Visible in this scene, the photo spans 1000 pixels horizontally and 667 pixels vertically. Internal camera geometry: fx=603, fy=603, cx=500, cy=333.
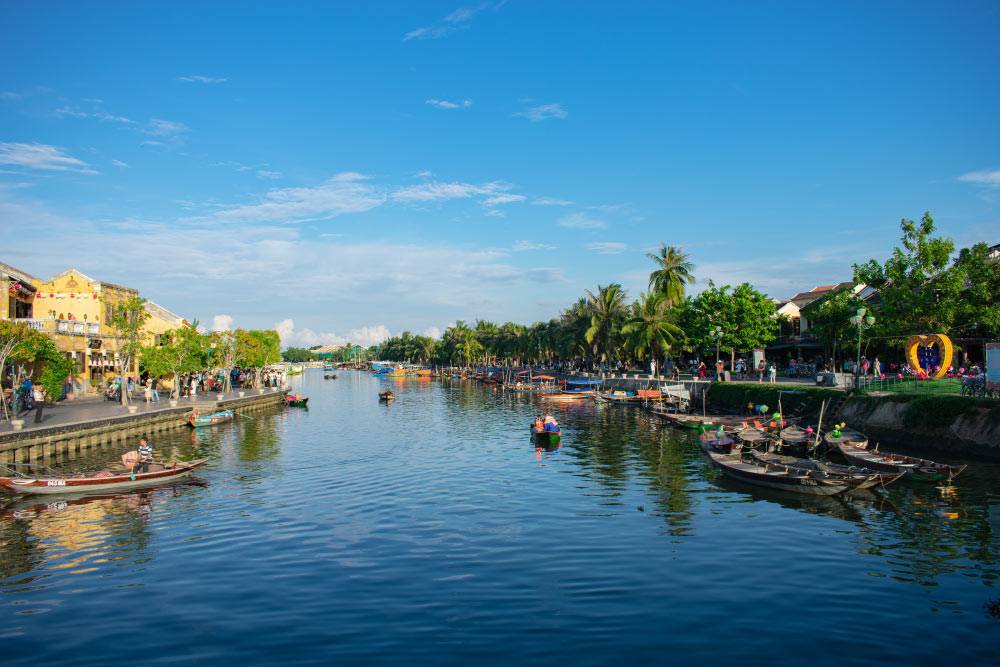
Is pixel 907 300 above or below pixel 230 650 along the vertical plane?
above

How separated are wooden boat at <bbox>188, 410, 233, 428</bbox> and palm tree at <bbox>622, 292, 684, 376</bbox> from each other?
4739 cm

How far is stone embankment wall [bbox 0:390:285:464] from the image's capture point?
3145cm

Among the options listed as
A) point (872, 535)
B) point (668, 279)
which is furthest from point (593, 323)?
point (872, 535)

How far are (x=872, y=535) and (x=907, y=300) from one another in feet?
110

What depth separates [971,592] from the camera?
48.5 feet

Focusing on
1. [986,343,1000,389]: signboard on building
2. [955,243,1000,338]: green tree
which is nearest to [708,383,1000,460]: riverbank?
[986,343,1000,389]: signboard on building

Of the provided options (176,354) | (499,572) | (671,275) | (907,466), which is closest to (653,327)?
(671,275)

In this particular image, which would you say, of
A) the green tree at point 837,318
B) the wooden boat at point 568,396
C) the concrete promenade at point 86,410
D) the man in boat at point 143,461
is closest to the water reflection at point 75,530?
the man in boat at point 143,461

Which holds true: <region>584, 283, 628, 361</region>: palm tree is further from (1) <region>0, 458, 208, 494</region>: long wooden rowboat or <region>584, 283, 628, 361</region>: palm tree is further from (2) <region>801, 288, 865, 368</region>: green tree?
(1) <region>0, 458, 208, 494</region>: long wooden rowboat

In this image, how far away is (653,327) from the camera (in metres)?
75.1

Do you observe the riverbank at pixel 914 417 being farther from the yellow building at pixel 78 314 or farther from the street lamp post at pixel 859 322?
the yellow building at pixel 78 314

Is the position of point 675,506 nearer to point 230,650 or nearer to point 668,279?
point 230,650

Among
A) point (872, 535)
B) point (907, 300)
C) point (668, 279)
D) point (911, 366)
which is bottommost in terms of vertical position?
point (872, 535)

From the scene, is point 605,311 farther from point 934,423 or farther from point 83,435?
point 83,435
